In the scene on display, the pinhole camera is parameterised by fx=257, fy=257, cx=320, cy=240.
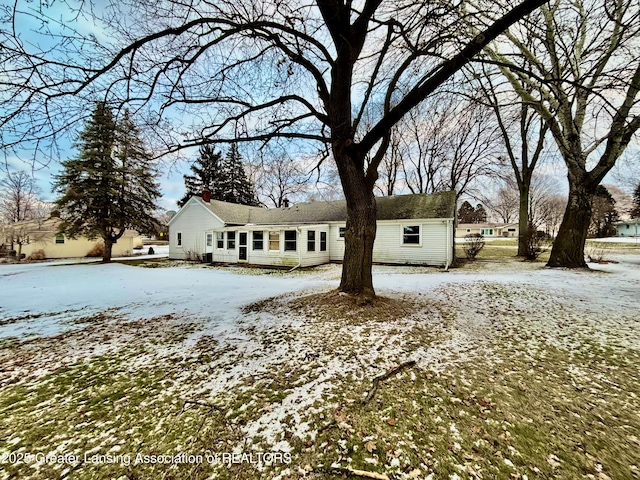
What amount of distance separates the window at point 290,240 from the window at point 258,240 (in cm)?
179

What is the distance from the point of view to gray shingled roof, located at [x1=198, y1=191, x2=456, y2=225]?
48.3 feet

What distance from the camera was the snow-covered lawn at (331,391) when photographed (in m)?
2.01

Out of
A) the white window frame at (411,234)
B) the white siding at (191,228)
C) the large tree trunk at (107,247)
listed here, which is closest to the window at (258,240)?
the white siding at (191,228)

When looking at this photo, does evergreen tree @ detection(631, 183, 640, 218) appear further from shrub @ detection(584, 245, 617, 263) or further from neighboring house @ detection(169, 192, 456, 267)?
neighboring house @ detection(169, 192, 456, 267)

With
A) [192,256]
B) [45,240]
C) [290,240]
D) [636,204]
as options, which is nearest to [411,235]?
[290,240]

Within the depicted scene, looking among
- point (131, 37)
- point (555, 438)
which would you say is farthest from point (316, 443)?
point (131, 37)

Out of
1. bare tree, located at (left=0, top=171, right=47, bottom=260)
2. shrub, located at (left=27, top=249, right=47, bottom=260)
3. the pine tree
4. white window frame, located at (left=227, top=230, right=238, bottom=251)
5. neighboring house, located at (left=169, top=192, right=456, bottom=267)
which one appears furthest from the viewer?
the pine tree

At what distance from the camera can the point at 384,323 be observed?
492cm

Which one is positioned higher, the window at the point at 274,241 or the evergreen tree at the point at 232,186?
the evergreen tree at the point at 232,186

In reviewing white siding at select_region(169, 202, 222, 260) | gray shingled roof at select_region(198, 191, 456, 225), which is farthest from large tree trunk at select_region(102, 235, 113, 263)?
gray shingled roof at select_region(198, 191, 456, 225)

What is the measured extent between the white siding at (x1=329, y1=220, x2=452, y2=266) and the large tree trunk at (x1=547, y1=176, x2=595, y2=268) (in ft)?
14.5

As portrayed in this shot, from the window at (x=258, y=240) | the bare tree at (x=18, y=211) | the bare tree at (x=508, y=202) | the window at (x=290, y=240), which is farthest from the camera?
the bare tree at (x=508, y=202)

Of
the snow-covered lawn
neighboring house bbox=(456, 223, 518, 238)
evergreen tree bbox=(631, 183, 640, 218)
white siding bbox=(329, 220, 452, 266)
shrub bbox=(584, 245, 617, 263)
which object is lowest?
the snow-covered lawn

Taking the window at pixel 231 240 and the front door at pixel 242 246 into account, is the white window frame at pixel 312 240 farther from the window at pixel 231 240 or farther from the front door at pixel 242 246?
the window at pixel 231 240
